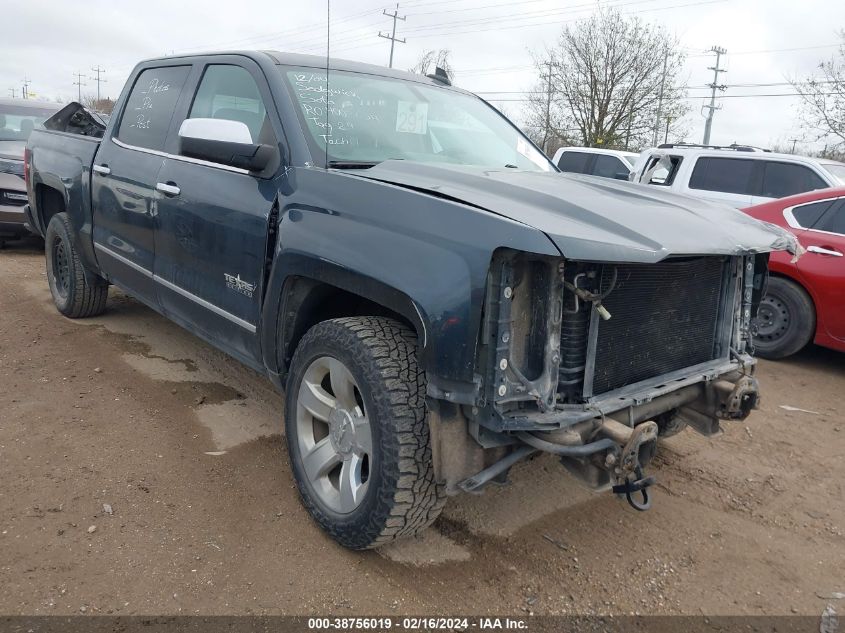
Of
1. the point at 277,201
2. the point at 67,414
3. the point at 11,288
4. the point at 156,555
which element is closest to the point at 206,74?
the point at 277,201

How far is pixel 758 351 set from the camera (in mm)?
5797

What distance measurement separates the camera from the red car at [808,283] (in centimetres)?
533

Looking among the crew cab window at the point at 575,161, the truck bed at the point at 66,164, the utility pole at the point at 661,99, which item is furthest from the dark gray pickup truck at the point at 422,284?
the utility pole at the point at 661,99

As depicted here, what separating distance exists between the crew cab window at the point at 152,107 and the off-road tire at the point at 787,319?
4.83 meters

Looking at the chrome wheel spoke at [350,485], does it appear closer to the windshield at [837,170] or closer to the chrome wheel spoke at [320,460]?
the chrome wheel spoke at [320,460]

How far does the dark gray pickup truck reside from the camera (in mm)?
2184

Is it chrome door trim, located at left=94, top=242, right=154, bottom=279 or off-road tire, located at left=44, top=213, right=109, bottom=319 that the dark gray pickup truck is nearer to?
chrome door trim, located at left=94, top=242, right=154, bottom=279

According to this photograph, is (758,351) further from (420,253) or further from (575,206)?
(420,253)

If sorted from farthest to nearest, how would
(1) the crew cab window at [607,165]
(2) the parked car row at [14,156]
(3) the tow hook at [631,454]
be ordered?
(1) the crew cab window at [607,165] < (2) the parked car row at [14,156] < (3) the tow hook at [631,454]

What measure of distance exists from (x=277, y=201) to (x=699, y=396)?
197 centimetres

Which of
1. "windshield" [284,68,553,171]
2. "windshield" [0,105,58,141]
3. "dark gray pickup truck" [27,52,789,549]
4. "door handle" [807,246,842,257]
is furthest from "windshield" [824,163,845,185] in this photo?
"windshield" [0,105,58,141]

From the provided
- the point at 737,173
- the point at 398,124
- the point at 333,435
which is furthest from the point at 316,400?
the point at 737,173

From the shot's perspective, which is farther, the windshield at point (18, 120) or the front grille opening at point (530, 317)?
the windshield at point (18, 120)

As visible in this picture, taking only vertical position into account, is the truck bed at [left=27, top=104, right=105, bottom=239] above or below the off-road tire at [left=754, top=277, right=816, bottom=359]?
above
